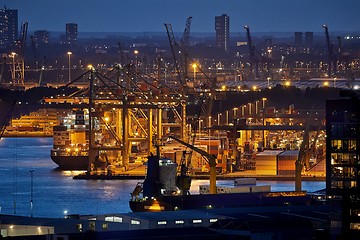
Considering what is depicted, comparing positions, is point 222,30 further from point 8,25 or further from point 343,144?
point 343,144

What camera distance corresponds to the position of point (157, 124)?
31750 mm

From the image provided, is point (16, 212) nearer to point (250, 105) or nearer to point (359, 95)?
point (359, 95)


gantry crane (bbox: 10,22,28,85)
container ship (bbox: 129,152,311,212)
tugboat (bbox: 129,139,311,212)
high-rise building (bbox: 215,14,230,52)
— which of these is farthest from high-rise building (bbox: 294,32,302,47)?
tugboat (bbox: 129,139,311,212)

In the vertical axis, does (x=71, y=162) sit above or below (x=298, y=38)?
below

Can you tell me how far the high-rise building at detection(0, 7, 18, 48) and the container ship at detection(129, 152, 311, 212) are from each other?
55.7 meters

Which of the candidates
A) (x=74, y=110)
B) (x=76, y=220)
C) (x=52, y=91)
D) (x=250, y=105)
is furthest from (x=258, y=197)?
(x=52, y=91)

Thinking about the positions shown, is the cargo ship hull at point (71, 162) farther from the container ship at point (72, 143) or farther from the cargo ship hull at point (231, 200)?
the cargo ship hull at point (231, 200)

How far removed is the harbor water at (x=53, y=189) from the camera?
20781 mm

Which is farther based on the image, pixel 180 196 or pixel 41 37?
pixel 41 37

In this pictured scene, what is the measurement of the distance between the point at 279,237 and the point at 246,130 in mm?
19636

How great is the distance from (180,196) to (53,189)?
4.81m

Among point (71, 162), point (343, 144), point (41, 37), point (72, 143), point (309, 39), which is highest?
point (41, 37)

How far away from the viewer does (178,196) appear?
2002 centimetres

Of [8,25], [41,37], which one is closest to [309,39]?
[8,25]
